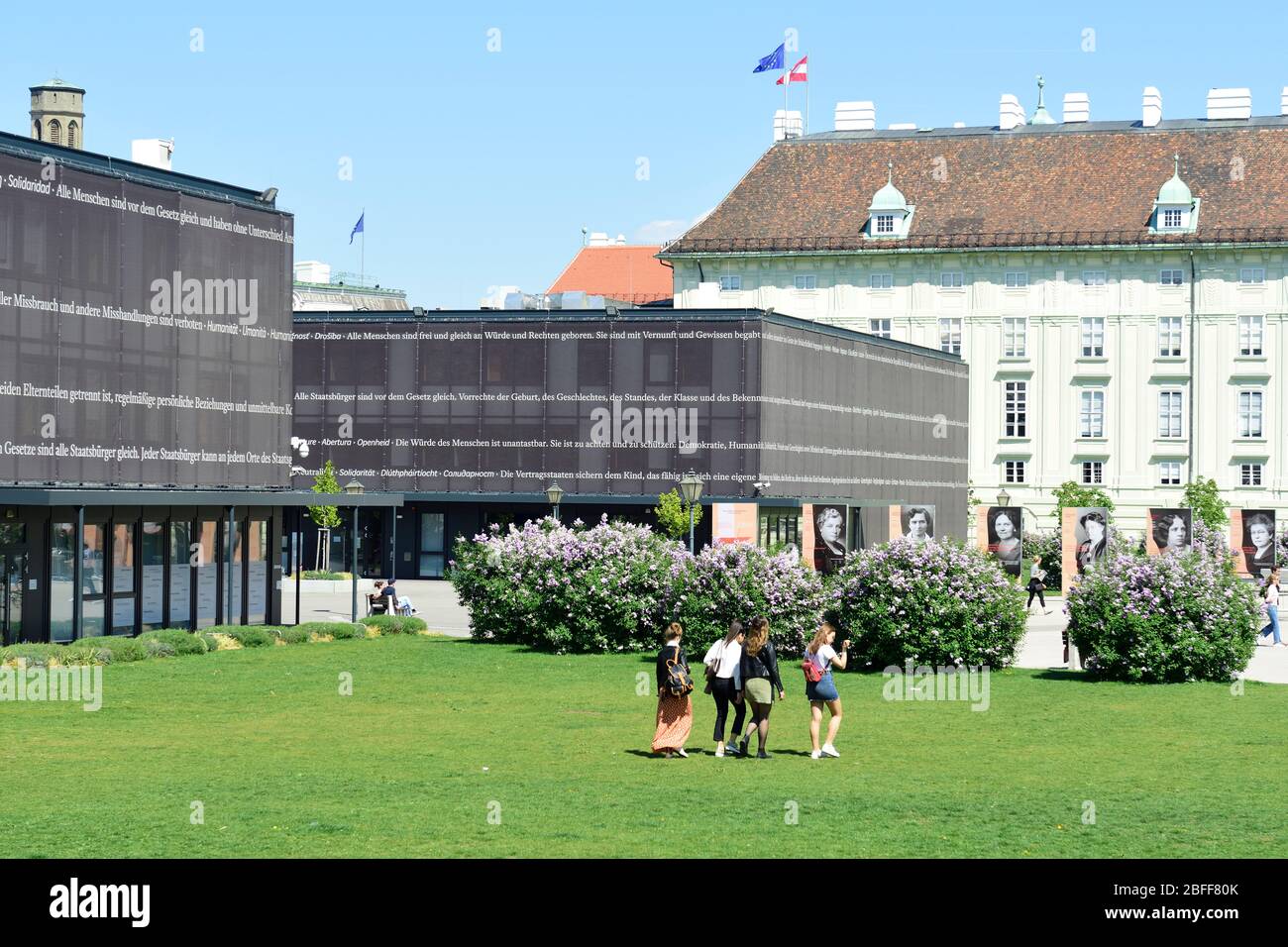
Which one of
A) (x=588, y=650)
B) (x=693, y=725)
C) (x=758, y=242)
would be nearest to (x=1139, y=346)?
(x=758, y=242)

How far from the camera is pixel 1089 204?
4090 inches

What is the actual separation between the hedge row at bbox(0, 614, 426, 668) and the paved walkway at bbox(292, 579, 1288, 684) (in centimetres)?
231

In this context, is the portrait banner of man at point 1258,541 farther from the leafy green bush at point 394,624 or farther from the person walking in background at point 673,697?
the person walking in background at point 673,697

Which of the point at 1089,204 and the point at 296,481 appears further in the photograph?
the point at 1089,204

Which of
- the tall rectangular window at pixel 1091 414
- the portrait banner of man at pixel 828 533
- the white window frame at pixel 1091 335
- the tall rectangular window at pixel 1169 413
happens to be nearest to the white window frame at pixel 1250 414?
the tall rectangular window at pixel 1169 413

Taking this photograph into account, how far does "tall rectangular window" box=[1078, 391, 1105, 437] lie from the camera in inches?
4075

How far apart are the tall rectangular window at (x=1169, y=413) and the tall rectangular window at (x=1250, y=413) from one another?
3.24 meters

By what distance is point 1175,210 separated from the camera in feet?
332

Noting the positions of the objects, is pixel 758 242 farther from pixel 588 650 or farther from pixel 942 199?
pixel 588 650

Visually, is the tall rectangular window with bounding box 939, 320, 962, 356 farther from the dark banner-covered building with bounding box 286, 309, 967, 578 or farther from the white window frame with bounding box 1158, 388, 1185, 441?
the dark banner-covered building with bounding box 286, 309, 967, 578

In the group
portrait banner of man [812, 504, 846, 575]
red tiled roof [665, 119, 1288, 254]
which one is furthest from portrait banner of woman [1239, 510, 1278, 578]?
red tiled roof [665, 119, 1288, 254]

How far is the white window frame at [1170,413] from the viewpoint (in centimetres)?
10169

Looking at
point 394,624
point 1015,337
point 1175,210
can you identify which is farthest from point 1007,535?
point 1175,210
